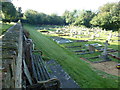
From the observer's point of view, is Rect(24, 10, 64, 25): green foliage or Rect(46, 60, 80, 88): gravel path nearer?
Rect(46, 60, 80, 88): gravel path

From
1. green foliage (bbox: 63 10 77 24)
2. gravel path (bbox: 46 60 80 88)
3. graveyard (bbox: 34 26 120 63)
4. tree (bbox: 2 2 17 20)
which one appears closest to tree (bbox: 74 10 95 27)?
green foliage (bbox: 63 10 77 24)

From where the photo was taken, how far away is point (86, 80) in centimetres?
702

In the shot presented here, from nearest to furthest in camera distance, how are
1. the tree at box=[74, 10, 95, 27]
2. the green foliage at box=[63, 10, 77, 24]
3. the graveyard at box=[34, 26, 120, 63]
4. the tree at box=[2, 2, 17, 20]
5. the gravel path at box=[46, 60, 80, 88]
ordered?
the gravel path at box=[46, 60, 80, 88]
the graveyard at box=[34, 26, 120, 63]
the tree at box=[2, 2, 17, 20]
the tree at box=[74, 10, 95, 27]
the green foliage at box=[63, 10, 77, 24]

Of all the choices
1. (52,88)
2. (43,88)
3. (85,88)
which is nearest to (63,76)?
(85,88)

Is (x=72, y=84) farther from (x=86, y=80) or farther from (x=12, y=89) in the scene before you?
(x=12, y=89)

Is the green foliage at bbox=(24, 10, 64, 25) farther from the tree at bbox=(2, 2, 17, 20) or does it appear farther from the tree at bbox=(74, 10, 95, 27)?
the tree at bbox=(2, 2, 17, 20)

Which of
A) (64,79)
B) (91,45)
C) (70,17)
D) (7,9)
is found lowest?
(64,79)

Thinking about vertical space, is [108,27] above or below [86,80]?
above

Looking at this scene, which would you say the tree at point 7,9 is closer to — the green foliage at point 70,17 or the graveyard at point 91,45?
the graveyard at point 91,45

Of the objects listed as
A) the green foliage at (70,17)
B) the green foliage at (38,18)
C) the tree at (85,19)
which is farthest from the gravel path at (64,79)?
the green foliage at (70,17)

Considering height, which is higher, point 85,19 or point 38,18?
point 85,19

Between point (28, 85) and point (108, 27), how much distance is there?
166 feet

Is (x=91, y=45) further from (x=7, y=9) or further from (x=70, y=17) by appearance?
(x=70, y=17)

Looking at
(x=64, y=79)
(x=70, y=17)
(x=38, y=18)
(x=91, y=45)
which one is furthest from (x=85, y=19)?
(x=64, y=79)
